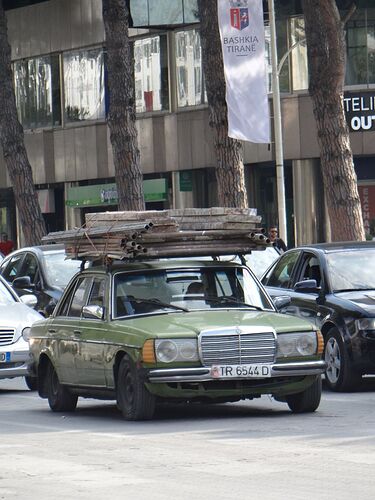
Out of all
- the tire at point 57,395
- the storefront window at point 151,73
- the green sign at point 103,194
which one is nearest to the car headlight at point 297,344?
the tire at point 57,395

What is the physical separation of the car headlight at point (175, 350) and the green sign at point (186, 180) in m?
35.8

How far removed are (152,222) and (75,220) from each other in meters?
39.9

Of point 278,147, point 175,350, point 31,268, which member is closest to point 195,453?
point 175,350

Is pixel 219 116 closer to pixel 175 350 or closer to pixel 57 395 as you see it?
pixel 57 395

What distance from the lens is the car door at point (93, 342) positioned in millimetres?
14805

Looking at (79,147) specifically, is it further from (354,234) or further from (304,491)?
(304,491)

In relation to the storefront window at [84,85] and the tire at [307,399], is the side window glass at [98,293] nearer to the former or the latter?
the tire at [307,399]

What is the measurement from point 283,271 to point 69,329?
4.88 metres

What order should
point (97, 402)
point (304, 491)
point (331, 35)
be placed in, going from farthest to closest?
point (331, 35), point (97, 402), point (304, 491)

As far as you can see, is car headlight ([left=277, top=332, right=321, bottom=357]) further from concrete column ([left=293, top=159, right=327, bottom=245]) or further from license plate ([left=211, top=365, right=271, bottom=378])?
concrete column ([left=293, top=159, right=327, bottom=245])

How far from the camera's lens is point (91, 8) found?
51.9 metres

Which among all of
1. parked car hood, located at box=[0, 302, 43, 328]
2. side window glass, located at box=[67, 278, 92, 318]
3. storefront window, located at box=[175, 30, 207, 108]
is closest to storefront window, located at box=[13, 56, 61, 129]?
storefront window, located at box=[175, 30, 207, 108]

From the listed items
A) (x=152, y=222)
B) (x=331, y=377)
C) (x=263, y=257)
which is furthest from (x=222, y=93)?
(x=152, y=222)

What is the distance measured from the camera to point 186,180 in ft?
163
